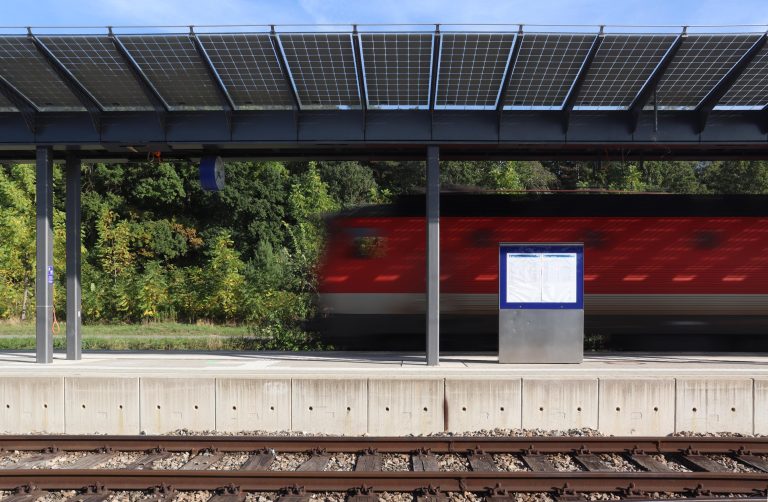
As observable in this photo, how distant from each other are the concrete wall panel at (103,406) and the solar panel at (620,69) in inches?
355

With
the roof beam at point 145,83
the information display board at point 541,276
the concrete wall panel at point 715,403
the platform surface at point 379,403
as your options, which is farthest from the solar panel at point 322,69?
the concrete wall panel at point 715,403

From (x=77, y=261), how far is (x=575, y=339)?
984 cm

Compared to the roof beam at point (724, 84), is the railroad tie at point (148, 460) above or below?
below

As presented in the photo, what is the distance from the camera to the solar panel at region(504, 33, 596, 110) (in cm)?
985

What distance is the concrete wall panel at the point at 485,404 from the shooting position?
938 centimetres

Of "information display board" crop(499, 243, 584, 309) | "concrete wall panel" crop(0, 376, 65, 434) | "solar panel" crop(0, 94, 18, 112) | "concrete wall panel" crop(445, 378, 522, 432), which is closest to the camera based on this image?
"concrete wall panel" crop(445, 378, 522, 432)

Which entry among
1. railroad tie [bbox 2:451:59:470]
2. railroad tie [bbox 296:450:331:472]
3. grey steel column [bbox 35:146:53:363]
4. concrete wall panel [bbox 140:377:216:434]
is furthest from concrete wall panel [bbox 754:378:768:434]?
grey steel column [bbox 35:146:53:363]

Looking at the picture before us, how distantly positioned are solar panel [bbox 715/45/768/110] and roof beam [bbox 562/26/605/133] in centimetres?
255

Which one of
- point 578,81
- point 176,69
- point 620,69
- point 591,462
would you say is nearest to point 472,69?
point 578,81

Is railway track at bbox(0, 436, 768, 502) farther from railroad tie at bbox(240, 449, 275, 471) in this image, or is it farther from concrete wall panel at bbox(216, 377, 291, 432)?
concrete wall panel at bbox(216, 377, 291, 432)

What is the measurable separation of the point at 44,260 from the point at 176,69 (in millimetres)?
4412

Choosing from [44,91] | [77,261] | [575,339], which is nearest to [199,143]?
[44,91]

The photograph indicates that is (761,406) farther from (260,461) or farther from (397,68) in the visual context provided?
(397,68)

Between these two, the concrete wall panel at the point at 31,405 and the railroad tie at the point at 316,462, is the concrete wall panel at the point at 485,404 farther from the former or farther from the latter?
the concrete wall panel at the point at 31,405
